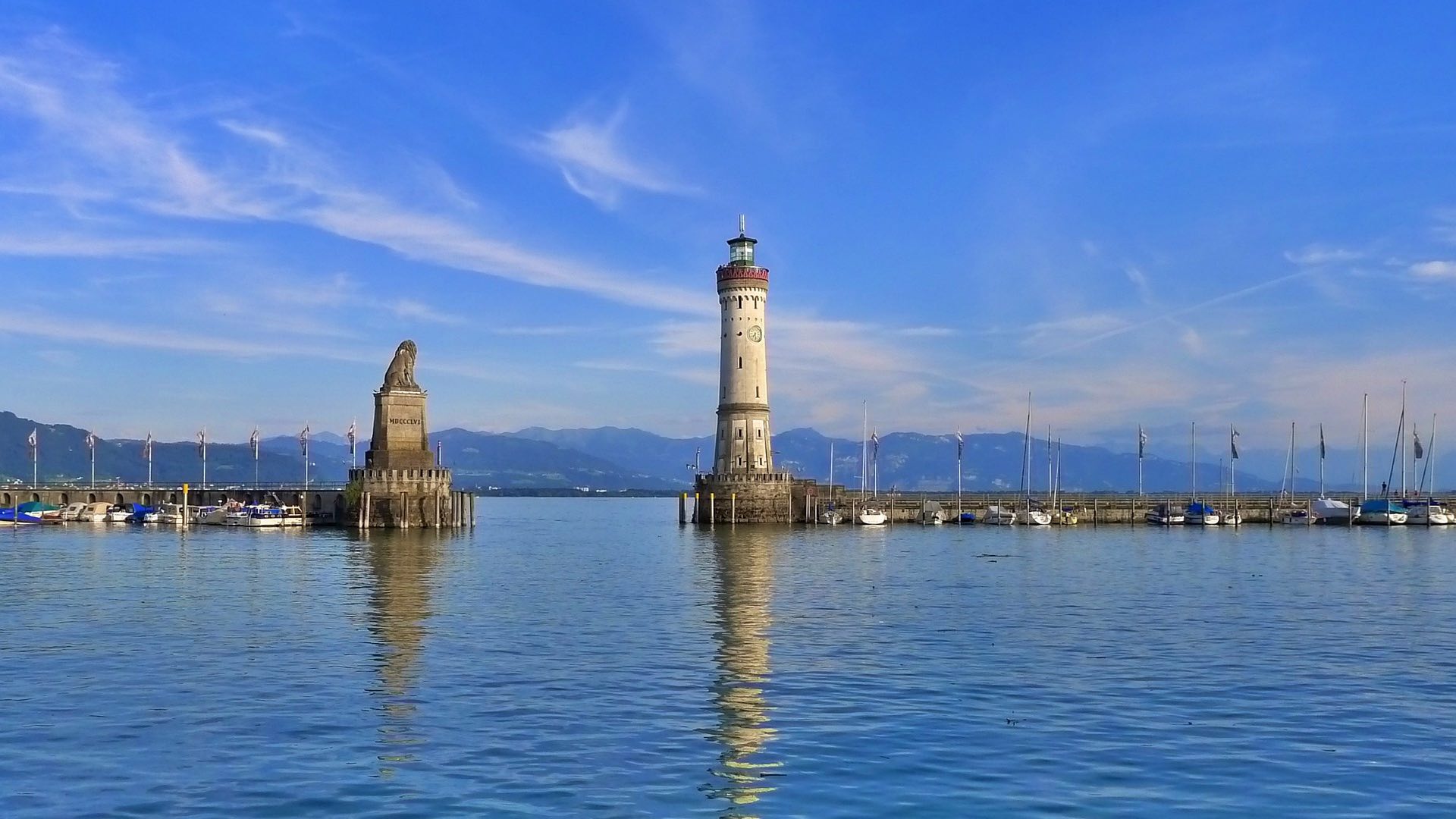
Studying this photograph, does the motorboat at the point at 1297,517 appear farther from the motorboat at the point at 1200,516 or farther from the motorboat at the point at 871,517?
the motorboat at the point at 871,517

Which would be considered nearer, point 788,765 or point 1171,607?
point 788,765

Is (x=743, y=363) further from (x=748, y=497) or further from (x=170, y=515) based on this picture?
(x=170, y=515)

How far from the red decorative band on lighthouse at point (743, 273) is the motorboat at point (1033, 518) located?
3747cm

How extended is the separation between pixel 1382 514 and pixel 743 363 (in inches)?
2747

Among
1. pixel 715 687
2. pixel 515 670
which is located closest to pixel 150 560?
pixel 515 670

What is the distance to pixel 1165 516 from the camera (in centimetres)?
14112

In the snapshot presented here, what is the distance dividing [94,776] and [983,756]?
14.6 metres

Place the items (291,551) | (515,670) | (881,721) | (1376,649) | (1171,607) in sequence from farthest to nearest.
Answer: (291,551)
(1171,607)
(1376,649)
(515,670)
(881,721)

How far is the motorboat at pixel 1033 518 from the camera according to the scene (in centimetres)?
13600

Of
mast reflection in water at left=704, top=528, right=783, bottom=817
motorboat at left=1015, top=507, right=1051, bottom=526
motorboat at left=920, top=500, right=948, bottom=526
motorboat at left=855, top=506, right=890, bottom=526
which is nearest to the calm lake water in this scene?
mast reflection in water at left=704, top=528, right=783, bottom=817

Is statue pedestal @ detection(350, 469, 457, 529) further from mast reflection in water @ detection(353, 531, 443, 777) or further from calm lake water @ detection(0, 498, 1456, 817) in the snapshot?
calm lake water @ detection(0, 498, 1456, 817)

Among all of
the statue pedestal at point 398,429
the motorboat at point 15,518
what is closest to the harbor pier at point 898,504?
the statue pedestal at point 398,429

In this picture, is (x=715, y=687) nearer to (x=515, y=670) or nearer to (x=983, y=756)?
(x=515, y=670)

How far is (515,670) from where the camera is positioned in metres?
32.3
